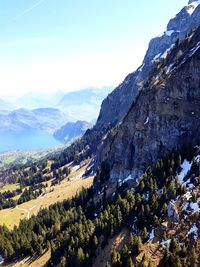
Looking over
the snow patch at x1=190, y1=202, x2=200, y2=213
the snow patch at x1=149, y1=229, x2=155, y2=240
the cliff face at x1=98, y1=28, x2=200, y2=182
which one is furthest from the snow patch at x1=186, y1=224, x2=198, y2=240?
the cliff face at x1=98, y1=28, x2=200, y2=182

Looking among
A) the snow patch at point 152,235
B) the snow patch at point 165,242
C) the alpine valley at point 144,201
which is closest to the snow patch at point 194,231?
the alpine valley at point 144,201

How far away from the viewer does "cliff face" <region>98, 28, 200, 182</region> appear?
128 metres

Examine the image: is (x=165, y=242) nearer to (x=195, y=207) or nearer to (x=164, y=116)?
(x=195, y=207)

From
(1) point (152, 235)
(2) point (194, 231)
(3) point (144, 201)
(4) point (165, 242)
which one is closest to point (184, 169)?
(3) point (144, 201)

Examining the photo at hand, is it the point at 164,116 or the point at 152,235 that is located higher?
the point at 164,116

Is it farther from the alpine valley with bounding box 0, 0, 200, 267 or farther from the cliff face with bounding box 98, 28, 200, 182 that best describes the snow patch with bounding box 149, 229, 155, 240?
the cliff face with bounding box 98, 28, 200, 182

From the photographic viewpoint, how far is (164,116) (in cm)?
13325

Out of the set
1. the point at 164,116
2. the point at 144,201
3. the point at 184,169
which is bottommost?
the point at 144,201

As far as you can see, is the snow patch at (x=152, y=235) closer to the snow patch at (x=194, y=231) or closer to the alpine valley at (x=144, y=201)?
the alpine valley at (x=144, y=201)

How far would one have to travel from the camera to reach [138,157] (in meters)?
141

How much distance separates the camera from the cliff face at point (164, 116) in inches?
5022

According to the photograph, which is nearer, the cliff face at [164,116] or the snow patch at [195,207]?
the snow patch at [195,207]

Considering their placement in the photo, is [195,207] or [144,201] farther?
[144,201]

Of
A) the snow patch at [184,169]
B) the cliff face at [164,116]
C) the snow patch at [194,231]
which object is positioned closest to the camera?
the snow patch at [194,231]
